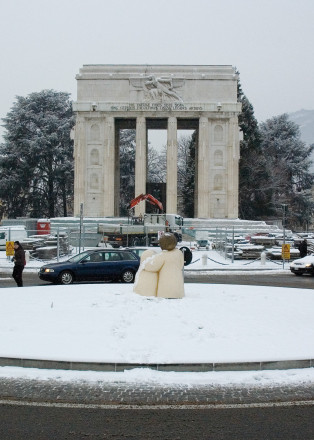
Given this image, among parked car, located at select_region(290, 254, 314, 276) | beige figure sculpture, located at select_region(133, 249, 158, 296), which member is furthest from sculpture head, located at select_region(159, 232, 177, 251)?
parked car, located at select_region(290, 254, 314, 276)

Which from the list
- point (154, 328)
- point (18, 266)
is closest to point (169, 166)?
point (18, 266)

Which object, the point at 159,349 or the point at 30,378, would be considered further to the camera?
the point at 159,349

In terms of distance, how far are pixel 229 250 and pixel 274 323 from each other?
98.3ft

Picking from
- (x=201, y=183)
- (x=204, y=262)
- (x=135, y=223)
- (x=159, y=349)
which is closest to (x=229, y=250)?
(x=204, y=262)

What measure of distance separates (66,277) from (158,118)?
1755 inches

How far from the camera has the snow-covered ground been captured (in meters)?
9.18

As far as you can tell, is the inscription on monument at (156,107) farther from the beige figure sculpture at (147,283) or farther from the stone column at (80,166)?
the beige figure sculpture at (147,283)

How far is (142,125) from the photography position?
65875 mm

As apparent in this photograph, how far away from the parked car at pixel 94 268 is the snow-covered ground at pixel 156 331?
8561mm

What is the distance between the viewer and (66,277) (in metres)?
24.7

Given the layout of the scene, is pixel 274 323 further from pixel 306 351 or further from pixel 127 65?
pixel 127 65

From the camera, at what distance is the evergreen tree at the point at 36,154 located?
7994 centimetres

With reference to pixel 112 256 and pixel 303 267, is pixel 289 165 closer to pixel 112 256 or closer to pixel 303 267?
pixel 303 267

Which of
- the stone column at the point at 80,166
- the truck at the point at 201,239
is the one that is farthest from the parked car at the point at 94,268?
the stone column at the point at 80,166
